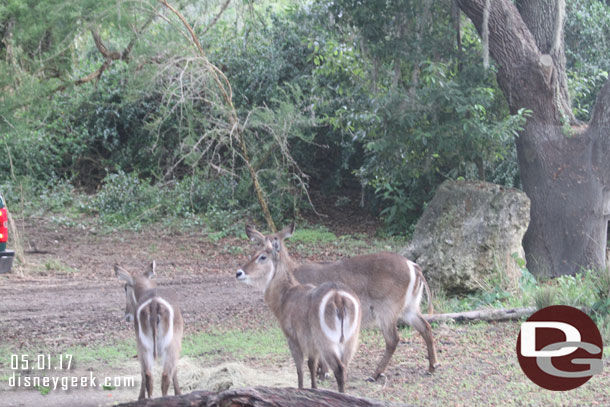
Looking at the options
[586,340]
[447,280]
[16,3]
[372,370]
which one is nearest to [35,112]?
[16,3]

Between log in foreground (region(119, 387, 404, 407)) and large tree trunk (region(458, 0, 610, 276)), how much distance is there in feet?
23.6

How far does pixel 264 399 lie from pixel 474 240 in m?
5.42

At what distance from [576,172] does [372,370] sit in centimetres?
551

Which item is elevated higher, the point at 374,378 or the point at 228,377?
the point at 228,377

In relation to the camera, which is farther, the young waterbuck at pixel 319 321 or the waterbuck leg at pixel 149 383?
the young waterbuck at pixel 319 321

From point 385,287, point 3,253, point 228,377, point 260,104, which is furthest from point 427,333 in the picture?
point 260,104

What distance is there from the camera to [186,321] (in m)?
7.68

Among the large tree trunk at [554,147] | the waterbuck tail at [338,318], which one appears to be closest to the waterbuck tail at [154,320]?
the waterbuck tail at [338,318]

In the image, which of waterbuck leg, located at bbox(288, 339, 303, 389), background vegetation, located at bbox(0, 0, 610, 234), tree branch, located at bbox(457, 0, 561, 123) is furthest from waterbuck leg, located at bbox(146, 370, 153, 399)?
tree branch, located at bbox(457, 0, 561, 123)

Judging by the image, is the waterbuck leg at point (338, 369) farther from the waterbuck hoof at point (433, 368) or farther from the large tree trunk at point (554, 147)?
the large tree trunk at point (554, 147)

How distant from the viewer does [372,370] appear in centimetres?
589

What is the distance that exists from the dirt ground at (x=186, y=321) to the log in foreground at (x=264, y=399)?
5.25ft

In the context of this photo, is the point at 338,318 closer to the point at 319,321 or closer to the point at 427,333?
the point at 319,321

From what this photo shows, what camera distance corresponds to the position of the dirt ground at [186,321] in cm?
513
